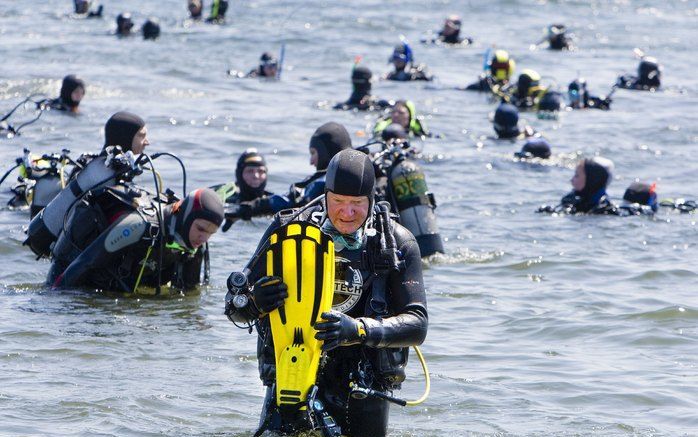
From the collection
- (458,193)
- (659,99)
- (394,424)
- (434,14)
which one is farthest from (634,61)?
(394,424)

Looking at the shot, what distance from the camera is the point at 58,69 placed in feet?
77.5

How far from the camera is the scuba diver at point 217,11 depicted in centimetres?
3173

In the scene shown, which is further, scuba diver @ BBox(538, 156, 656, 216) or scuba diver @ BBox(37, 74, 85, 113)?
scuba diver @ BBox(37, 74, 85, 113)

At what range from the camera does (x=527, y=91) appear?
21.4 m

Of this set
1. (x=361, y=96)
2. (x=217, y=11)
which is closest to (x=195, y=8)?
(x=217, y=11)

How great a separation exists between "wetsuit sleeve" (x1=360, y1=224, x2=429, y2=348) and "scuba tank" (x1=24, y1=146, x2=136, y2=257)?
376 cm

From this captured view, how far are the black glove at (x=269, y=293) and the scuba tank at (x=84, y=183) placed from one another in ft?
12.8

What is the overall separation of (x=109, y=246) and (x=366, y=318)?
4022mm

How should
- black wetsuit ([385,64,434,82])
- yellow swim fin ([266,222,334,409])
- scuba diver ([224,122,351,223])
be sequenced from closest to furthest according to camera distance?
yellow swim fin ([266,222,334,409]), scuba diver ([224,122,351,223]), black wetsuit ([385,64,434,82])

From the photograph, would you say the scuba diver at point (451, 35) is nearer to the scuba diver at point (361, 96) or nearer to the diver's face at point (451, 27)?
the diver's face at point (451, 27)

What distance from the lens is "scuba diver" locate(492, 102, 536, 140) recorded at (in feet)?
59.4

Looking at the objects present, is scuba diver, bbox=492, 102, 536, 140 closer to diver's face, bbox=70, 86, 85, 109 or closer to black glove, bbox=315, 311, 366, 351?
diver's face, bbox=70, 86, 85, 109

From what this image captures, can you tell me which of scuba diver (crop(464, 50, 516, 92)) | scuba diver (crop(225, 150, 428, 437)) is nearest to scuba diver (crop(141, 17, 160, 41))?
scuba diver (crop(464, 50, 516, 92))

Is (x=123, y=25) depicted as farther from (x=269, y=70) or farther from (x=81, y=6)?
(x=269, y=70)
